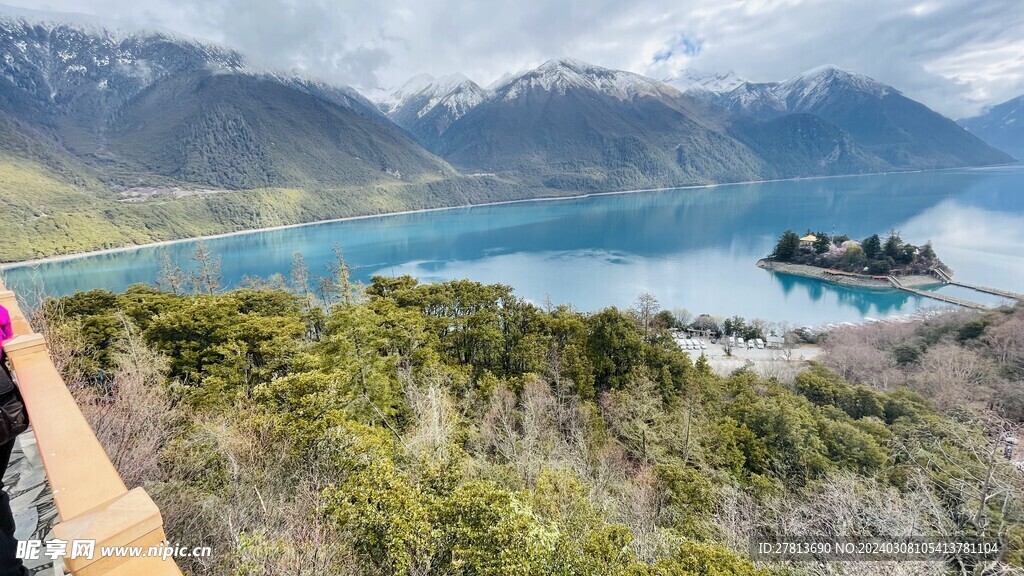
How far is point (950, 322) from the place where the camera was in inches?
1094

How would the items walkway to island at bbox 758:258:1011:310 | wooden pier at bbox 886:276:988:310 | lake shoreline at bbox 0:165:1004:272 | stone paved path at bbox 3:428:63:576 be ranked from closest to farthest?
stone paved path at bbox 3:428:63:576
wooden pier at bbox 886:276:988:310
walkway to island at bbox 758:258:1011:310
lake shoreline at bbox 0:165:1004:272

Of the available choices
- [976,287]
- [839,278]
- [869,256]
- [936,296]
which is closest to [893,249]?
[869,256]

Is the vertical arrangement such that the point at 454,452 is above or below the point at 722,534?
above

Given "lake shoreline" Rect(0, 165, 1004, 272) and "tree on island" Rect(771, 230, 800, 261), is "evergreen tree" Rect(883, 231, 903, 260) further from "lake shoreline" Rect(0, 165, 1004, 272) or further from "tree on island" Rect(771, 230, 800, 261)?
"lake shoreline" Rect(0, 165, 1004, 272)

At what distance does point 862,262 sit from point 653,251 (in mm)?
26157

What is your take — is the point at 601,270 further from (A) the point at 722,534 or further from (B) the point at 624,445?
(A) the point at 722,534

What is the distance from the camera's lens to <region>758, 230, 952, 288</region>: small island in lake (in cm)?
4934

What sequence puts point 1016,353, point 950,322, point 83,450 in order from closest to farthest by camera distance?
1. point 83,450
2. point 1016,353
3. point 950,322

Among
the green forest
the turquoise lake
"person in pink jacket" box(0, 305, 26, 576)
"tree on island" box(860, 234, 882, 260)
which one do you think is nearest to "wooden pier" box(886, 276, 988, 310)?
the turquoise lake

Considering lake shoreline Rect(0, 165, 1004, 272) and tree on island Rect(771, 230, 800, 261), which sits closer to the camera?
tree on island Rect(771, 230, 800, 261)

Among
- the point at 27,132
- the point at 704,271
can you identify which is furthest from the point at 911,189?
the point at 27,132

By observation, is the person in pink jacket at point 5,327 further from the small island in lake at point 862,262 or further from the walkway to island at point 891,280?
the small island in lake at point 862,262

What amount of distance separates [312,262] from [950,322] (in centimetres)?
7311

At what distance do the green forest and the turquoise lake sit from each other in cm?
1623
